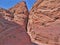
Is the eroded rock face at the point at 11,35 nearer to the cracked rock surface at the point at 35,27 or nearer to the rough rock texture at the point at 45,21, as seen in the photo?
the cracked rock surface at the point at 35,27

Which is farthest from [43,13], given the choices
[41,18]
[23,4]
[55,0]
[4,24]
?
[4,24]

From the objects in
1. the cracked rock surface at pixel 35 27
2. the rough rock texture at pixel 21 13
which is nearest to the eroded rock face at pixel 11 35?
the cracked rock surface at pixel 35 27

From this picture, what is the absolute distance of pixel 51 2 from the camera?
26750 millimetres

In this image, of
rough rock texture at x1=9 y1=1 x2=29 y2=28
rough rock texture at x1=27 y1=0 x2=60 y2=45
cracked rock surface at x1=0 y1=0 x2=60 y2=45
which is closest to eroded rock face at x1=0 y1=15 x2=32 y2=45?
cracked rock surface at x1=0 y1=0 x2=60 y2=45

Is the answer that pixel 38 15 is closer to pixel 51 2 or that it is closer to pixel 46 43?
pixel 51 2

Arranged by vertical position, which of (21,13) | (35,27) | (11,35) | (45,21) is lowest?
(35,27)

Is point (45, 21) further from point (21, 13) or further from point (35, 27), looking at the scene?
point (21, 13)

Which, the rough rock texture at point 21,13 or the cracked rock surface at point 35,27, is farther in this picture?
the rough rock texture at point 21,13

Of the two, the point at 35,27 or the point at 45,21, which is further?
the point at 35,27

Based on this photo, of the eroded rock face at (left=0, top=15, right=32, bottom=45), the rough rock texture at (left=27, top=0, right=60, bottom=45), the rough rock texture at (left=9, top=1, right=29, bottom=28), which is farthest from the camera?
the rough rock texture at (left=9, top=1, right=29, bottom=28)

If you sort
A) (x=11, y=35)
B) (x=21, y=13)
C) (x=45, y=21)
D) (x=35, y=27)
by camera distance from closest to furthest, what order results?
(x=11, y=35) < (x=45, y=21) < (x=35, y=27) < (x=21, y=13)

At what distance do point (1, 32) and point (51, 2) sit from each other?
21920 mm

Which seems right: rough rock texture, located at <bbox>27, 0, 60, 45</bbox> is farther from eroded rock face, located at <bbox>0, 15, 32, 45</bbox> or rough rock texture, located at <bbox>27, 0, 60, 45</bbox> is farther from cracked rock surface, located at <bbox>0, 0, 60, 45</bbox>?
eroded rock face, located at <bbox>0, 15, 32, 45</bbox>

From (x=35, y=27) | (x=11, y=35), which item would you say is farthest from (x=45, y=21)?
(x=11, y=35)
